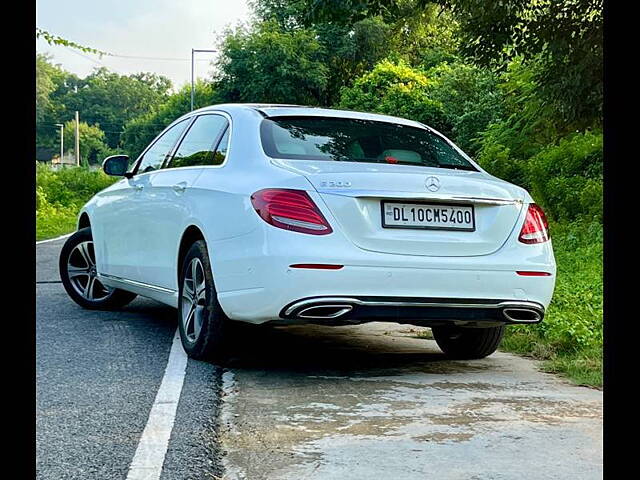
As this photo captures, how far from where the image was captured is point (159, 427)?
3.81 meters

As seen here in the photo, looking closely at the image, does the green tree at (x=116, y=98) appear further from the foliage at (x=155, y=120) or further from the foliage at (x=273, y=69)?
the foliage at (x=273, y=69)

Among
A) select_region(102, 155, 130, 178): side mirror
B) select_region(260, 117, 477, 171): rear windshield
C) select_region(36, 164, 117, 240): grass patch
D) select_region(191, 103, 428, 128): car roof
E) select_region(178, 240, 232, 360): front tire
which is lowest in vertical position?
select_region(36, 164, 117, 240): grass patch

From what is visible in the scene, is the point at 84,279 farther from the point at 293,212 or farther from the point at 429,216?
the point at 429,216

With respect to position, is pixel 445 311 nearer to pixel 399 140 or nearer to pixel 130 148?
pixel 399 140

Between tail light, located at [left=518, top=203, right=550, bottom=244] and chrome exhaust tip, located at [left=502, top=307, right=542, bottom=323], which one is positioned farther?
tail light, located at [left=518, top=203, right=550, bottom=244]

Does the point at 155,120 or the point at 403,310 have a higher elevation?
the point at 155,120

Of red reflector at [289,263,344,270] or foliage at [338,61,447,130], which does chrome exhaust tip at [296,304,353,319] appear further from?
foliage at [338,61,447,130]

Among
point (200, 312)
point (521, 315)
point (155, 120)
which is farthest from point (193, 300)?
point (155, 120)

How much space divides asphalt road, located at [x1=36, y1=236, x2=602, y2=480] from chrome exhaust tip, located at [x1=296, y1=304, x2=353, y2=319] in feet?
1.27

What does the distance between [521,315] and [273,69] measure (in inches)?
1866

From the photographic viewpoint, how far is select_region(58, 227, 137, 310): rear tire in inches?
303

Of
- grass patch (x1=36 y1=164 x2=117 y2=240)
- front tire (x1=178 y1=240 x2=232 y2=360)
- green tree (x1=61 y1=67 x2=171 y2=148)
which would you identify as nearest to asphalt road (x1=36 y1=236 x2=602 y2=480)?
front tire (x1=178 y1=240 x2=232 y2=360)

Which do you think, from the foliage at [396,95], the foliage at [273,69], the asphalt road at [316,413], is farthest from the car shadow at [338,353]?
the foliage at [273,69]
